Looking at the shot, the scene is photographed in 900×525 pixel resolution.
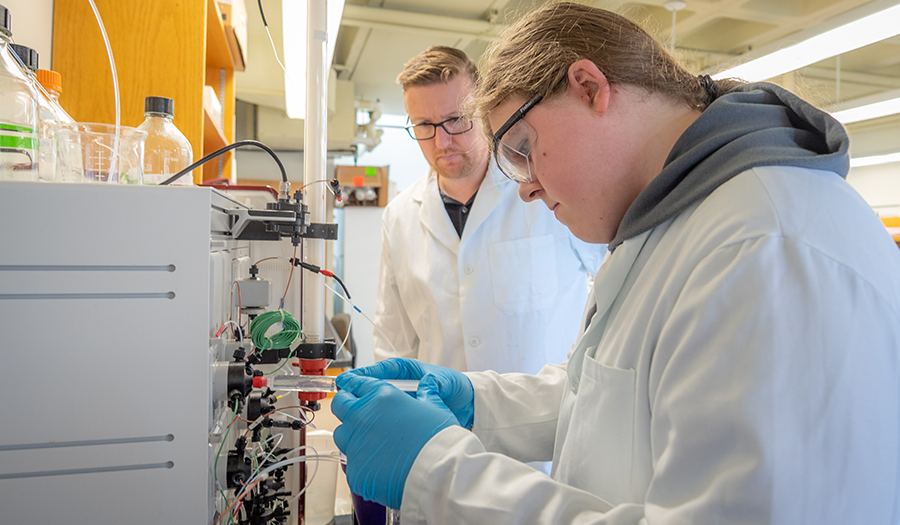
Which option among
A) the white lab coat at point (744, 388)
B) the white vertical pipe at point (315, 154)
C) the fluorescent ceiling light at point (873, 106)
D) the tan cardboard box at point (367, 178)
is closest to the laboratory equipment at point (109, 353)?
the white lab coat at point (744, 388)

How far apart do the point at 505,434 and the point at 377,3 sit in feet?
13.2

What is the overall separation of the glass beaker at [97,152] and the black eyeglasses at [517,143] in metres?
0.58

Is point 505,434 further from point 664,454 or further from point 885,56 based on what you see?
point 885,56

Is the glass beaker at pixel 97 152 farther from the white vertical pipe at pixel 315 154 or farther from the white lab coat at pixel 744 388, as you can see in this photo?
the white lab coat at pixel 744 388

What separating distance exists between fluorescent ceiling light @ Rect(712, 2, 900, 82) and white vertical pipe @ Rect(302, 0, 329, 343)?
1.95 meters

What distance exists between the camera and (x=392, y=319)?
1.91m

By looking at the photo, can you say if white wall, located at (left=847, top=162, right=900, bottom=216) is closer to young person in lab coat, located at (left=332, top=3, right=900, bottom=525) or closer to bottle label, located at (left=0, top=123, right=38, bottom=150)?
young person in lab coat, located at (left=332, top=3, right=900, bottom=525)

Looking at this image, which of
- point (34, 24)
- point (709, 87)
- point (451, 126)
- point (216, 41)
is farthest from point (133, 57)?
point (709, 87)

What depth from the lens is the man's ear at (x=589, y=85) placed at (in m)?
0.75

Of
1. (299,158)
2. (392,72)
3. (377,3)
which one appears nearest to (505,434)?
(377,3)

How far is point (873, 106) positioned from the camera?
4.56m

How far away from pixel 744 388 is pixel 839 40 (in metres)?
2.97

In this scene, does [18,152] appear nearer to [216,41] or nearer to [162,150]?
[162,150]

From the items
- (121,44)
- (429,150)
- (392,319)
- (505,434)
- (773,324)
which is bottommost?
Answer: (505,434)
